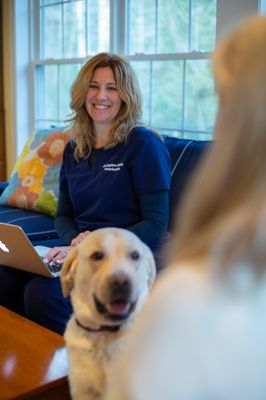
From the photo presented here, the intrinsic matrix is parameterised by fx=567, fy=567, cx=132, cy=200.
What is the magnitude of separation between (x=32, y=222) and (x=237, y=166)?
7.61 feet

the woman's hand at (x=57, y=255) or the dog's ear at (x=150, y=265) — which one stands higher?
the dog's ear at (x=150, y=265)

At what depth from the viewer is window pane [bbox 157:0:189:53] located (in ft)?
9.85

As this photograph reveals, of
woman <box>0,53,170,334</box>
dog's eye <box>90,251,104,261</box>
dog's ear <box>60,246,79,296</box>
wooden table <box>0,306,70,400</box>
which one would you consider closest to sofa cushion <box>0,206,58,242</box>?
woman <box>0,53,170,334</box>

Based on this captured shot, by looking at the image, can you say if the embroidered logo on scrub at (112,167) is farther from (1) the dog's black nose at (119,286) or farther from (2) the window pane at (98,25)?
(2) the window pane at (98,25)

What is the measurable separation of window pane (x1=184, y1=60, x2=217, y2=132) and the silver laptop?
1230 millimetres

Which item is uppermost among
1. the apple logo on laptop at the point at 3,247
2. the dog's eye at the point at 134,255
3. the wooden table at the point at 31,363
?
the dog's eye at the point at 134,255

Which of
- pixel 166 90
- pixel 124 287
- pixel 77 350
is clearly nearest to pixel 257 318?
pixel 124 287

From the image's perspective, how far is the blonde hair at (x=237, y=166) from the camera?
659mm

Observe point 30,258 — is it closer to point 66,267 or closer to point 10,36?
point 66,267

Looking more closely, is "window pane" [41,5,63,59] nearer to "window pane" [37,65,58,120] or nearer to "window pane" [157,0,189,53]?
"window pane" [37,65,58,120]

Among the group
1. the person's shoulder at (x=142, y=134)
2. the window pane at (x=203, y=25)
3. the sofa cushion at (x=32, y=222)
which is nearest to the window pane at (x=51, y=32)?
the window pane at (x=203, y=25)

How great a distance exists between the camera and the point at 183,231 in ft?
2.34

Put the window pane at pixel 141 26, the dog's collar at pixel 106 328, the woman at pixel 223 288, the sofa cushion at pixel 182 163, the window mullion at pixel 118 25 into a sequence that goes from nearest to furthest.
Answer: the woman at pixel 223 288
the dog's collar at pixel 106 328
the sofa cushion at pixel 182 163
the window pane at pixel 141 26
the window mullion at pixel 118 25

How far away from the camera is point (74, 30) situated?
12.3 feet
